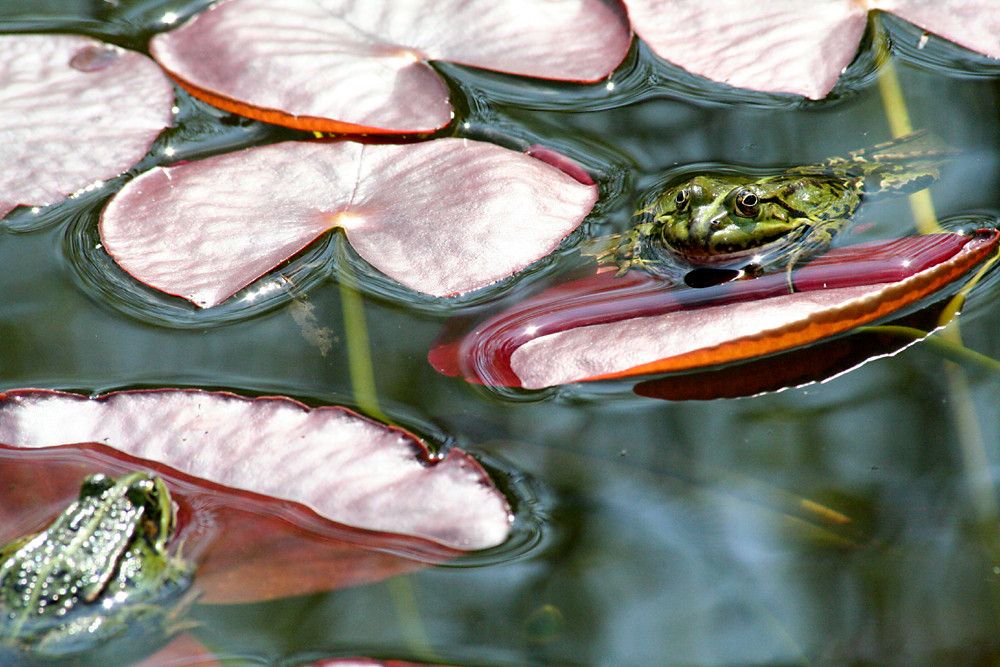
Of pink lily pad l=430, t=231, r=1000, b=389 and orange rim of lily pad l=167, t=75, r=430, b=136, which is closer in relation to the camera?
pink lily pad l=430, t=231, r=1000, b=389

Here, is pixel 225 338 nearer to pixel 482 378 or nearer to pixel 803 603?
pixel 482 378

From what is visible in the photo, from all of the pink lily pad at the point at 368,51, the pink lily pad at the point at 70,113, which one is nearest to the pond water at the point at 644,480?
the pink lily pad at the point at 70,113

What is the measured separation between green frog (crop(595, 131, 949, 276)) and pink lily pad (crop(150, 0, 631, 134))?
1.71 feet

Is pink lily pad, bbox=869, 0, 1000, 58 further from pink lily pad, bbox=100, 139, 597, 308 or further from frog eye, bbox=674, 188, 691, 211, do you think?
pink lily pad, bbox=100, 139, 597, 308

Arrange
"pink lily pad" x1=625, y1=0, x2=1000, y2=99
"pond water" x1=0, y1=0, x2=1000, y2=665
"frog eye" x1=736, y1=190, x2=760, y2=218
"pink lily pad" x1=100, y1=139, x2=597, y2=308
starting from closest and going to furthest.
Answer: "pond water" x1=0, y1=0, x2=1000, y2=665 → "pink lily pad" x1=100, y1=139, x2=597, y2=308 → "frog eye" x1=736, y1=190, x2=760, y2=218 → "pink lily pad" x1=625, y1=0, x2=1000, y2=99

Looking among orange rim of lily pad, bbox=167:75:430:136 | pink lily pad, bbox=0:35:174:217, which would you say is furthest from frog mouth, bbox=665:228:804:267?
pink lily pad, bbox=0:35:174:217

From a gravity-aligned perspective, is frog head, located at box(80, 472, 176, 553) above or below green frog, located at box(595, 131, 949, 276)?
below

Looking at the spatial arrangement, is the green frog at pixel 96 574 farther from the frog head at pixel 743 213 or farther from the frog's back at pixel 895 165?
the frog's back at pixel 895 165

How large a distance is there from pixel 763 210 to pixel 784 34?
0.57 m

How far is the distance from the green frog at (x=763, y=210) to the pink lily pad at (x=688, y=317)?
18 centimetres

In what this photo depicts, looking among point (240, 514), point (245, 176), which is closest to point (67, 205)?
point (245, 176)

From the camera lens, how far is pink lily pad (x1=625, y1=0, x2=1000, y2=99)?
90.9 inches

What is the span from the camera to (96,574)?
5.46 ft

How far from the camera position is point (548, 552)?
1656mm
